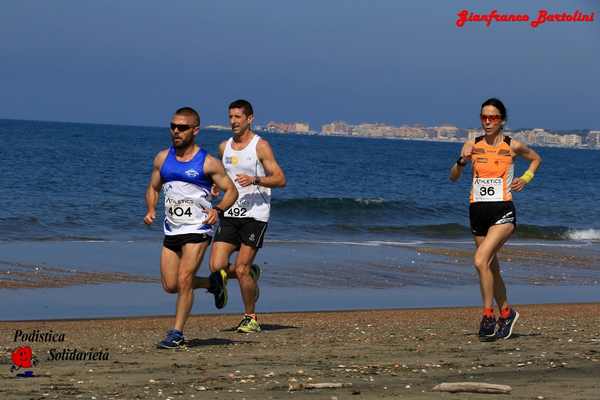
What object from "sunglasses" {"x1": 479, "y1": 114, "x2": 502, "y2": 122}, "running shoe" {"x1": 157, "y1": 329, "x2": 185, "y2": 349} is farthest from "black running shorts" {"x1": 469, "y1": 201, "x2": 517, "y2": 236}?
"running shoe" {"x1": 157, "y1": 329, "x2": 185, "y2": 349}

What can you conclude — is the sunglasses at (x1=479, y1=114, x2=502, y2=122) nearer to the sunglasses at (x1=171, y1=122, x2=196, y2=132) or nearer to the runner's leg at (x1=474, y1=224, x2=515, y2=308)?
the runner's leg at (x1=474, y1=224, x2=515, y2=308)

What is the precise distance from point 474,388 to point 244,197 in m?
4.06

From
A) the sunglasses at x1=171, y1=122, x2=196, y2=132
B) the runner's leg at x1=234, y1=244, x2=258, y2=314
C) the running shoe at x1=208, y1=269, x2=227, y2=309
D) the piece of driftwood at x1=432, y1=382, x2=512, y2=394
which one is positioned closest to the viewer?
the piece of driftwood at x1=432, y1=382, x2=512, y2=394

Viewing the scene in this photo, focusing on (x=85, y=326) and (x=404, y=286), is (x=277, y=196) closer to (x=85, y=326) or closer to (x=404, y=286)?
(x=404, y=286)

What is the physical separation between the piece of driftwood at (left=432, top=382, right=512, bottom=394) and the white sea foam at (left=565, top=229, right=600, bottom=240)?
25.7 meters

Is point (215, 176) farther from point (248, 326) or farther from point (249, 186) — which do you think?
point (248, 326)

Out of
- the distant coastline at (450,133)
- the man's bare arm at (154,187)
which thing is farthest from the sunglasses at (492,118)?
the distant coastline at (450,133)

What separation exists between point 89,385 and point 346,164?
233 ft

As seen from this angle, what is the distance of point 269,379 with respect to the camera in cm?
734

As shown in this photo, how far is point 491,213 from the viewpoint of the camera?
31.7 feet

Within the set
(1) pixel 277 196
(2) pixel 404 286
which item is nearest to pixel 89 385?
(2) pixel 404 286

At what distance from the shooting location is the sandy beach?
6.87m

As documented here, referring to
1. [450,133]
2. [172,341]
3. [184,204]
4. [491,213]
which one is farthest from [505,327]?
[450,133]

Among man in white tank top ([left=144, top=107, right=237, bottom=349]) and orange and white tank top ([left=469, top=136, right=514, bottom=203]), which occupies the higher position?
orange and white tank top ([left=469, top=136, right=514, bottom=203])
